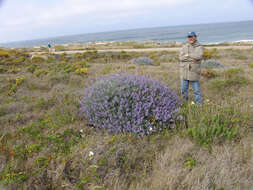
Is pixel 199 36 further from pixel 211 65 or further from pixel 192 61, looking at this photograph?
pixel 192 61

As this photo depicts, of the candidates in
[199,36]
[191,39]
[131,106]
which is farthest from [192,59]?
[199,36]

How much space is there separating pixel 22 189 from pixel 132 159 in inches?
50.8

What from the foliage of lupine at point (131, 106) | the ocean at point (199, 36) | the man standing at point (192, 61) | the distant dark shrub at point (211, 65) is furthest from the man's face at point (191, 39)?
the ocean at point (199, 36)

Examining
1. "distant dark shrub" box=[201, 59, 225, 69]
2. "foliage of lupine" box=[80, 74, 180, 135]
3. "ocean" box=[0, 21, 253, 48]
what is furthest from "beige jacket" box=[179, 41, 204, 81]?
"ocean" box=[0, 21, 253, 48]

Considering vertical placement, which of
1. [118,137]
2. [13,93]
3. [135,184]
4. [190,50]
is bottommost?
[135,184]

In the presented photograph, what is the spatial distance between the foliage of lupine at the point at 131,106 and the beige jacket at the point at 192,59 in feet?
3.58

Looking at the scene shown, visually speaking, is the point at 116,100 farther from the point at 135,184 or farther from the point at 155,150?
the point at 135,184

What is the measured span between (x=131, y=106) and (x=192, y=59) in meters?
2.05

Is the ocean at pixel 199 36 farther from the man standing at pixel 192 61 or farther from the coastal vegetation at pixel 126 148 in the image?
the coastal vegetation at pixel 126 148

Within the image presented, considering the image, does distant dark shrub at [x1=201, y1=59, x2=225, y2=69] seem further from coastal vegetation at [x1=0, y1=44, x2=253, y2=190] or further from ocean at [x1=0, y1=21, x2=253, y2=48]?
ocean at [x1=0, y1=21, x2=253, y2=48]

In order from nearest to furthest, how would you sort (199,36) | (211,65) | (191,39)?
(191,39) → (211,65) → (199,36)

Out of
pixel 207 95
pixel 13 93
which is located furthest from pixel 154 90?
pixel 13 93

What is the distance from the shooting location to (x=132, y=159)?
7.69ft

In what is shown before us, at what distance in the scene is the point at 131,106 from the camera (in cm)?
318
